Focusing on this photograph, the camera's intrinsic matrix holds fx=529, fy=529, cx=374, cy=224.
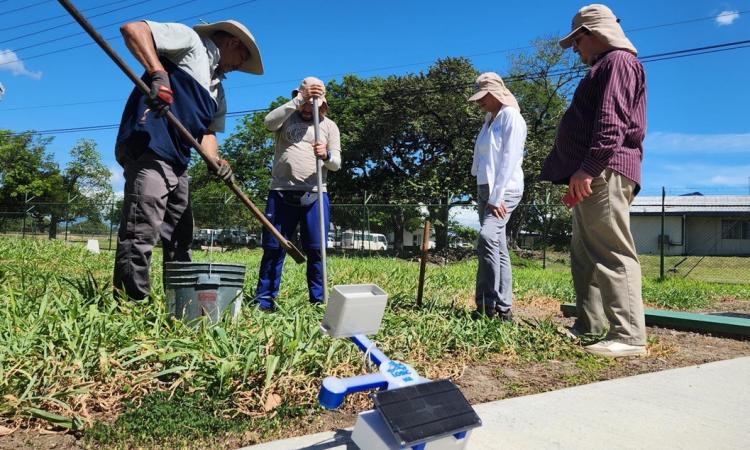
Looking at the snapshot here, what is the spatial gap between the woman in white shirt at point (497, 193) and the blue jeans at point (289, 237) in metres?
1.22

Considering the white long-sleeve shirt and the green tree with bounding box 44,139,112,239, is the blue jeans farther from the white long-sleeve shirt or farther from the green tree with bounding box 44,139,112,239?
the green tree with bounding box 44,139,112,239

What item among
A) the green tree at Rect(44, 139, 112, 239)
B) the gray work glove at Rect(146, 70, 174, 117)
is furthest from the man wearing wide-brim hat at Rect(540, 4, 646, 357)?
the green tree at Rect(44, 139, 112, 239)

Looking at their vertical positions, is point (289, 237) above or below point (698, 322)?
above

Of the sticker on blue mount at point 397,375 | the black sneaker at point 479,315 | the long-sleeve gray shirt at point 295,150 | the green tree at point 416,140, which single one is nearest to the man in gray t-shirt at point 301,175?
the long-sleeve gray shirt at point 295,150

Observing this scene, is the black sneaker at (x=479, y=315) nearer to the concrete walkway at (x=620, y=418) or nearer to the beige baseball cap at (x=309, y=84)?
the concrete walkway at (x=620, y=418)

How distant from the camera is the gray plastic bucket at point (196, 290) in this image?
9.05ft

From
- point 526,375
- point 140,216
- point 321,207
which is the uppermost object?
point 321,207

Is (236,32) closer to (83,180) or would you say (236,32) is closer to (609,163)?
(609,163)

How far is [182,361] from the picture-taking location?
2.22 m

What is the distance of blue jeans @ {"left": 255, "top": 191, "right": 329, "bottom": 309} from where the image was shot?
3928mm

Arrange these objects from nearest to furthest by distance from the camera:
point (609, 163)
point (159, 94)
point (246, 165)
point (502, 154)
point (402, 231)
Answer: point (159, 94) → point (609, 163) → point (502, 154) → point (402, 231) → point (246, 165)

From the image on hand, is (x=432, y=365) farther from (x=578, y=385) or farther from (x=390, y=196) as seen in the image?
(x=390, y=196)

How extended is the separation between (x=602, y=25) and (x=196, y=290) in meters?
2.82

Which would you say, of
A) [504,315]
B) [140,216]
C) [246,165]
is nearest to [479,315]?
[504,315]
